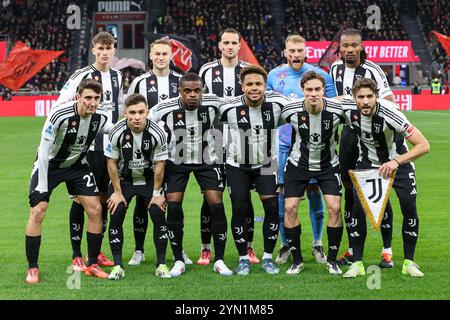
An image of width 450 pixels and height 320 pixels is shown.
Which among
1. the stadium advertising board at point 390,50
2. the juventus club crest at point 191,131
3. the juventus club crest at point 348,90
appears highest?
the stadium advertising board at point 390,50

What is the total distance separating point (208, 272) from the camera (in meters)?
7.84

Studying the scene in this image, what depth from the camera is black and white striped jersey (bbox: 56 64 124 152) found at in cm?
823

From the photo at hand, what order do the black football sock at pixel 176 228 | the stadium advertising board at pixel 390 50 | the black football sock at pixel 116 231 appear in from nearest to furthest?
the black football sock at pixel 116 231
the black football sock at pixel 176 228
the stadium advertising board at pixel 390 50

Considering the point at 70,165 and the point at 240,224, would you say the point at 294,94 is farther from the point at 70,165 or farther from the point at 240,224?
the point at 70,165

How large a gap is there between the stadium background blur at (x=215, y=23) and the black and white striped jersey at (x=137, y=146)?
3402 centimetres

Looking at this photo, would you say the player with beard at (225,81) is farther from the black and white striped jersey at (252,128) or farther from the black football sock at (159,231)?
the black football sock at (159,231)

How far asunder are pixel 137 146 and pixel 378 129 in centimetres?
212

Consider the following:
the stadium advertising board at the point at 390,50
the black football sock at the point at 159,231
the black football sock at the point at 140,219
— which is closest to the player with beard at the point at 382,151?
the black football sock at the point at 159,231

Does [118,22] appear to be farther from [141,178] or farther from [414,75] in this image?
[141,178]

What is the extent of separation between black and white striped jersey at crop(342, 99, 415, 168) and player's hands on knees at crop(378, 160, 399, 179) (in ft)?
0.96

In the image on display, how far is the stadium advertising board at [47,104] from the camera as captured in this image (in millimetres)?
31953

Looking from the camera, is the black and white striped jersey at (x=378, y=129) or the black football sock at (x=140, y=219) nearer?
the black and white striped jersey at (x=378, y=129)

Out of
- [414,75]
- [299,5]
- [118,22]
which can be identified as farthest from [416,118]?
[118,22]

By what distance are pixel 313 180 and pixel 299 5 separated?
128ft
